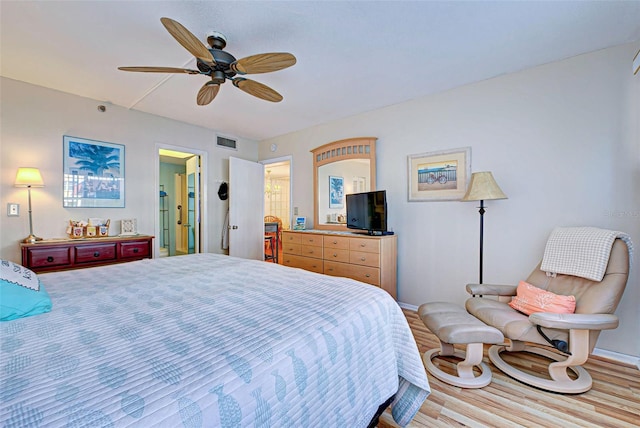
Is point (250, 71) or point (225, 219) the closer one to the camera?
point (250, 71)

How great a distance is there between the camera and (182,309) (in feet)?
4.00

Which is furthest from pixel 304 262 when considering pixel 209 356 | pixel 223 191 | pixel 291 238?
pixel 209 356

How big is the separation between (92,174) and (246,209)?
2103 mm

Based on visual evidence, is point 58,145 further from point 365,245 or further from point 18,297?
point 365,245

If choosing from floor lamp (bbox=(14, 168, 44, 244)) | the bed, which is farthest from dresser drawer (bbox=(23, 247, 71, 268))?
the bed

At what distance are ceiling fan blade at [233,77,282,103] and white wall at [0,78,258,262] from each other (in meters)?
2.31

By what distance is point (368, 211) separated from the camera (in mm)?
3404

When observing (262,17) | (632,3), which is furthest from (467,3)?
(262,17)

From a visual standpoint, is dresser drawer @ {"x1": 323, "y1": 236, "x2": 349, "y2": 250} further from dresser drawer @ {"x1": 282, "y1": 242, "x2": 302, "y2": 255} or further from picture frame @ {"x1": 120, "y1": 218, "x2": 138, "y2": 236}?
picture frame @ {"x1": 120, "y1": 218, "x2": 138, "y2": 236}

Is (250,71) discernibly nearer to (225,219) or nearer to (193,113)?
(193,113)

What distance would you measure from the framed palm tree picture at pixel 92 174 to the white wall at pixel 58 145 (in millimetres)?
62

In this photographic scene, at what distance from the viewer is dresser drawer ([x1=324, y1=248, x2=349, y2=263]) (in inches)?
132

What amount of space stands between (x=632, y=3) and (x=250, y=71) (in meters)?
2.58

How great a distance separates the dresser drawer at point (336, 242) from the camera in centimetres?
336
